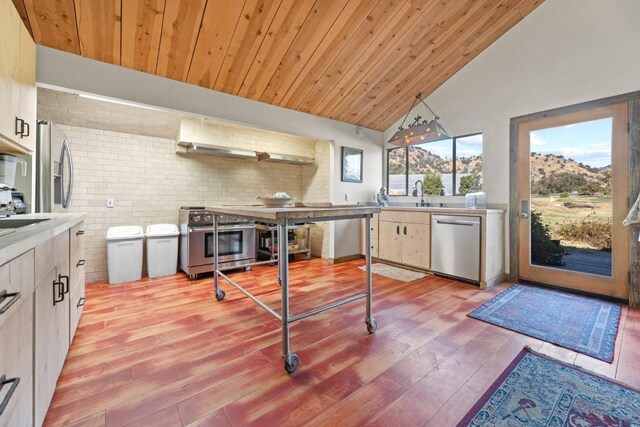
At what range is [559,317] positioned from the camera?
253 centimetres

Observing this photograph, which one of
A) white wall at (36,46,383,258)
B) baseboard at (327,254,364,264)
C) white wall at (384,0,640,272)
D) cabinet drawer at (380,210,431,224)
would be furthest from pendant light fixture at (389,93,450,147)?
baseboard at (327,254,364,264)

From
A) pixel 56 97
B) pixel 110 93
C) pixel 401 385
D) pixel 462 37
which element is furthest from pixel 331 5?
pixel 56 97

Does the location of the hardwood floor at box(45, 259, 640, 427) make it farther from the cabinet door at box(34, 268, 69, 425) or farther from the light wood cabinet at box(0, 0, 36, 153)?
the light wood cabinet at box(0, 0, 36, 153)

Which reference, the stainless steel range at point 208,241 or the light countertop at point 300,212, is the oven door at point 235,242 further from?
the light countertop at point 300,212

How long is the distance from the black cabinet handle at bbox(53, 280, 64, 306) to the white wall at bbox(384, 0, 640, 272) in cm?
463

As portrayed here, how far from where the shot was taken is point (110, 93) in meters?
2.79

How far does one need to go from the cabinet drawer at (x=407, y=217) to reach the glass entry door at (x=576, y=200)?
1190mm

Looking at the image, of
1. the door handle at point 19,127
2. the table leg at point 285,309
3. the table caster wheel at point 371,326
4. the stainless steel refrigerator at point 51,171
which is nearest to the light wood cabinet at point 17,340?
the table leg at point 285,309

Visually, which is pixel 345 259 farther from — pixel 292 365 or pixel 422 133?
pixel 292 365

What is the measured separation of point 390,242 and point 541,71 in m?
3.01

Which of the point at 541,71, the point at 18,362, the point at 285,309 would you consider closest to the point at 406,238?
the point at 541,71

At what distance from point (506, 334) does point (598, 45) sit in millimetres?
3430

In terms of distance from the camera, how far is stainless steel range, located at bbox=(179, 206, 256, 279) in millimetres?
3766

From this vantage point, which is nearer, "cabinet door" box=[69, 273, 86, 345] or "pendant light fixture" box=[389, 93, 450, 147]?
"cabinet door" box=[69, 273, 86, 345]
